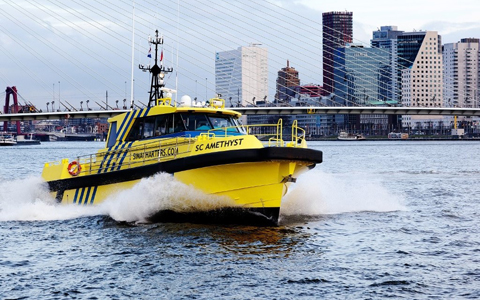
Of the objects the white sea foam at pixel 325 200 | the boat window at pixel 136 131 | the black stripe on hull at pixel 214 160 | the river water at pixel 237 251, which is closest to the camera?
the river water at pixel 237 251

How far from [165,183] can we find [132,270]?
4.11 m

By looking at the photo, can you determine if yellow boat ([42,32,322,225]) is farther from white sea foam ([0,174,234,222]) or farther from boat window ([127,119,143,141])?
white sea foam ([0,174,234,222])

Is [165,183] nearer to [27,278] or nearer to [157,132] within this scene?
[157,132]

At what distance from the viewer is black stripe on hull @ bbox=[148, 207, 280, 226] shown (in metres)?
15.5

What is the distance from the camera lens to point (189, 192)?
1560 centimetres

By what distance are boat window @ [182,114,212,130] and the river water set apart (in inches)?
62.0

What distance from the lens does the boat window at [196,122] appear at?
16.7 meters

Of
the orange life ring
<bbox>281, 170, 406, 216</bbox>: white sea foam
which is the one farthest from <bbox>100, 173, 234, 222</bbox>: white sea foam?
<bbox>281, 170, 406, 216</bbox>: white sea foam

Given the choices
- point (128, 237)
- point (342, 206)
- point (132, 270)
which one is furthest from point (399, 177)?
point (132, 270)

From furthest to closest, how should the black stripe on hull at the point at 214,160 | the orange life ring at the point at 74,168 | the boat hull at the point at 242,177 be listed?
the orange life ring at the point at 74,168, the boat hull at the point at 242,177, the black stripe on hull at the point at 214,160

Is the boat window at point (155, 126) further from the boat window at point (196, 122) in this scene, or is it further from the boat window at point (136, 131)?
the boat window at point (196, 122)

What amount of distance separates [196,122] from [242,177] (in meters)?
2.31

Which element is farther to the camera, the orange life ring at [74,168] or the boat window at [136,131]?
the orange life ring at [74,168]

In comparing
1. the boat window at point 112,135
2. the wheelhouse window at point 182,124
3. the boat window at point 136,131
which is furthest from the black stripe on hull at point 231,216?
the boat window at point 112,135
